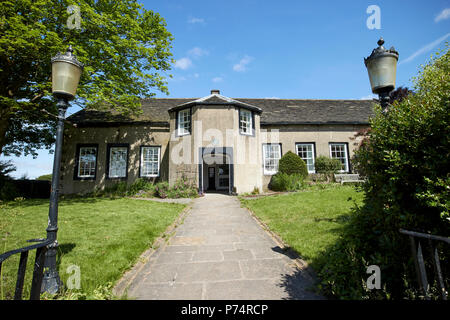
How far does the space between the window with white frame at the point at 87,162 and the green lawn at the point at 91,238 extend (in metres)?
7.46

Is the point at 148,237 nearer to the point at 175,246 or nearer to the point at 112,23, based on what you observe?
the point at 175,246

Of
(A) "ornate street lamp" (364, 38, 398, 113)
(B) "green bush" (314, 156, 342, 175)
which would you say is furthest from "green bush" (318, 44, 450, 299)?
(B) "green bush" (314, 156, 342, 175)

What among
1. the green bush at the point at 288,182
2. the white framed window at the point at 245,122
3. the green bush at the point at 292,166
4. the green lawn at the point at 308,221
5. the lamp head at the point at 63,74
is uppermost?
the white framed window at the point at 245,122

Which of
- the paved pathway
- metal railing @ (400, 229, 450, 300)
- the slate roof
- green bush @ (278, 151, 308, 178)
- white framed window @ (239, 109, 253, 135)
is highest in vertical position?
the slate roof

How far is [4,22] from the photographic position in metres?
8.37

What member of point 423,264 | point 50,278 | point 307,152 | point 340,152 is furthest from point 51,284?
point 340,152

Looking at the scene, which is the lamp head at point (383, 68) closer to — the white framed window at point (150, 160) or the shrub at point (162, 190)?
the shrub at point (162, 190)

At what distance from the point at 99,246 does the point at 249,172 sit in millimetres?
9949

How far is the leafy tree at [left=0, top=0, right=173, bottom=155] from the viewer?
847cm

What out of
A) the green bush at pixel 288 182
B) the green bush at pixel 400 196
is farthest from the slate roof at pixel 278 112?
the green bush at pixel 400 196

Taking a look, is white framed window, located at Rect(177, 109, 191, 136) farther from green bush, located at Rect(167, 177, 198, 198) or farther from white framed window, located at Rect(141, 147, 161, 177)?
green bush, located at Rect(167, 177, 198, 198)

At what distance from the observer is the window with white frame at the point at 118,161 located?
1508cm

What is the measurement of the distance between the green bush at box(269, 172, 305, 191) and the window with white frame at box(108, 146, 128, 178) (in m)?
11.0

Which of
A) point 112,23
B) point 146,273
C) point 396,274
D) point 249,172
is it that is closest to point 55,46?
point 112,23
